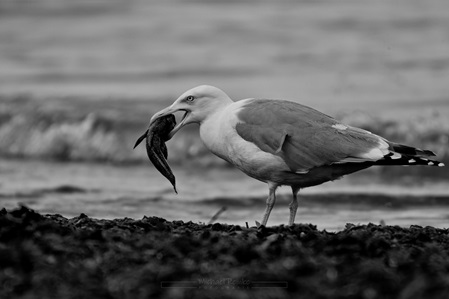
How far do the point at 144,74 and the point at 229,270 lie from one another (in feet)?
47.8

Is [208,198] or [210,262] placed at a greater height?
[210,262]

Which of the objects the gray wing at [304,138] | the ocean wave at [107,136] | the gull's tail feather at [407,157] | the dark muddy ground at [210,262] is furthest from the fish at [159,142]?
the ocean wave at [107,136]

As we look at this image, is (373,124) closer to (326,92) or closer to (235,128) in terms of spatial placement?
(326,92)

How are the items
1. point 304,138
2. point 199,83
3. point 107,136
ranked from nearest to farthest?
point 304,138
point 107,136
point 199,83

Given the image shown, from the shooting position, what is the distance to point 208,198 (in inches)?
435

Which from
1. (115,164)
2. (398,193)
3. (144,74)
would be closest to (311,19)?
(144,74)

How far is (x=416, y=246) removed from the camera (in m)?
6.43

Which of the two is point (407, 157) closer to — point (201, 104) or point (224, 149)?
point (224, 149)

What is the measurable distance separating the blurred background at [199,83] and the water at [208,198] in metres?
0.03

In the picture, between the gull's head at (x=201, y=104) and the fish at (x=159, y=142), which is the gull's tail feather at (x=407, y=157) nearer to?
the gull's head at (x=201, y=104)

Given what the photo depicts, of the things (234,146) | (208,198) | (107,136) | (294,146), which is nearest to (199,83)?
(107,136)

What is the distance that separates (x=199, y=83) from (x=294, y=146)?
11.0 m

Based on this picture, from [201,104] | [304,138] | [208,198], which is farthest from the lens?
[208,198]

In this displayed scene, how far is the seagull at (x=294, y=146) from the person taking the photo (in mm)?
7336
